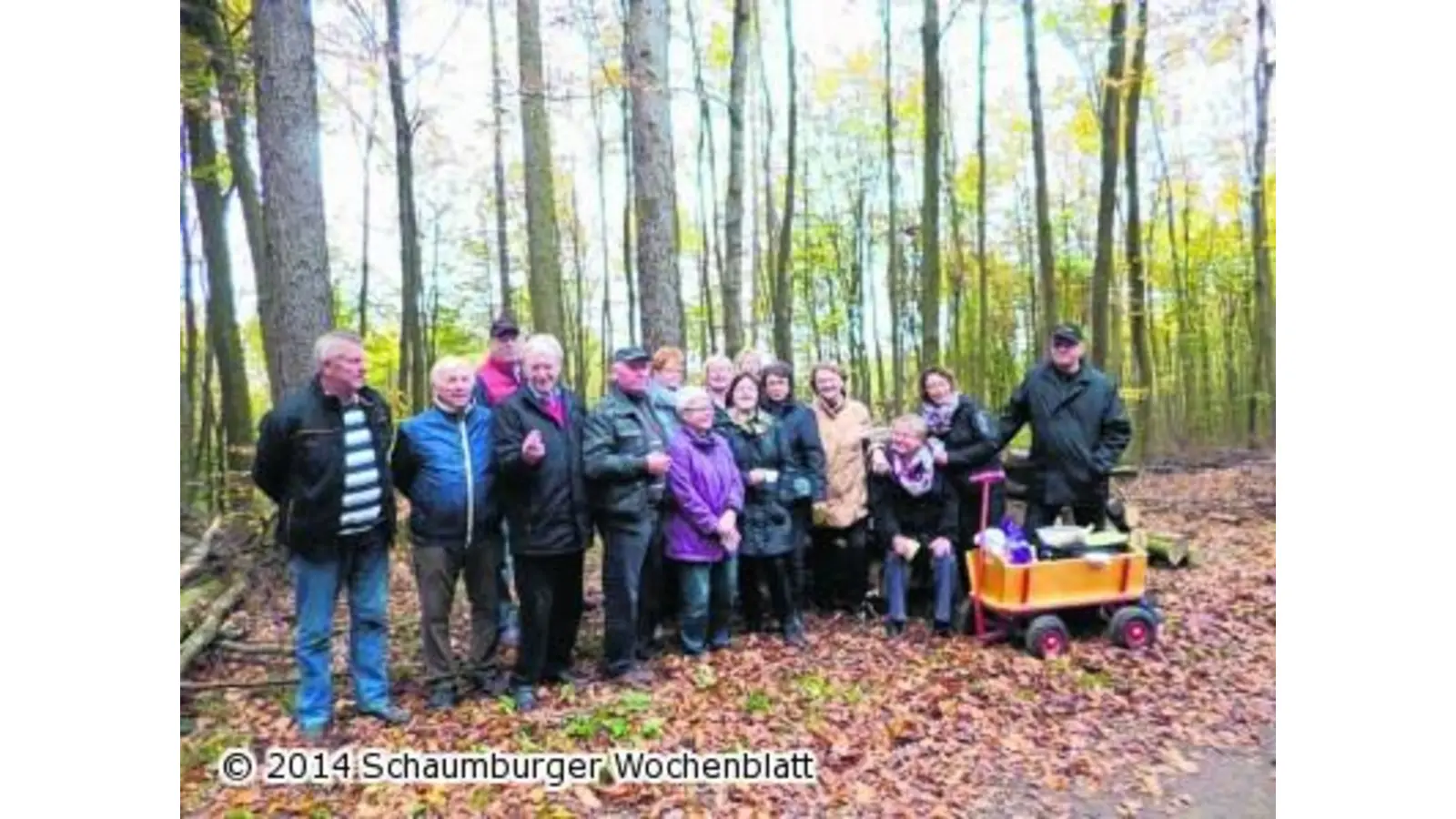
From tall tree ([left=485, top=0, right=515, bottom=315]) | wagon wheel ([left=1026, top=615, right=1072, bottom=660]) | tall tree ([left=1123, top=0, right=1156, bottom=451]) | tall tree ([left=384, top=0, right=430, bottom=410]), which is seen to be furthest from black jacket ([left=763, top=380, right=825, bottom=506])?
tall tree ([left=1123, top=0, right=1156, bottom=451])

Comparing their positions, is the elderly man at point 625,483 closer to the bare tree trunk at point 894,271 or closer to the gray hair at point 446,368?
the gray hair at point 446,368

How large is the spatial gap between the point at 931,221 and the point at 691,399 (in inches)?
158

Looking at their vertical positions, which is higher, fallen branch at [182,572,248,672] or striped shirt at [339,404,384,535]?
striped shirt at [339,404,384,535]

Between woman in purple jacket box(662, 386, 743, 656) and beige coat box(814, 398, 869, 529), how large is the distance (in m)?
0.67

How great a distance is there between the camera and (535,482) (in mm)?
4070

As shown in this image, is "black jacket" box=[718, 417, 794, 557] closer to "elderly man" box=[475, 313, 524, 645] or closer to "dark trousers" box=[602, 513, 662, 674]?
"dark trousers" box=[602, 513, 662, 674]

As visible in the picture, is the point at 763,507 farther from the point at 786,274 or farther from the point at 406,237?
the point at 786,274

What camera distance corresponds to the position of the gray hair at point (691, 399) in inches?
179

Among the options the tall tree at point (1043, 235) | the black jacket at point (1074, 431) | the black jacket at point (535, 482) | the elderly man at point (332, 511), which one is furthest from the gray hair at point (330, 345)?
the tall tree at point (1043, 235)

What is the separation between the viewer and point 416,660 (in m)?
4.32

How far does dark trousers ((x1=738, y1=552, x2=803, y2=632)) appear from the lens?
4949 mm

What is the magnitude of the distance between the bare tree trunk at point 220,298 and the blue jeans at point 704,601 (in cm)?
240

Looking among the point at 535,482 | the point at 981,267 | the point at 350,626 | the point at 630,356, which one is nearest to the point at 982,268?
the point at 981,267
